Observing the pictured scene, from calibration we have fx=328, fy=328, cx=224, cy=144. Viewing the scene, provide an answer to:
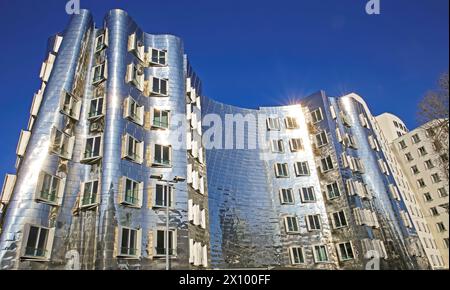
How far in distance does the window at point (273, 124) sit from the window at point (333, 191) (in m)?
9.45

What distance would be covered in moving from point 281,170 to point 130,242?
20431mm

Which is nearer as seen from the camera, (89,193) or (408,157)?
(89,193)

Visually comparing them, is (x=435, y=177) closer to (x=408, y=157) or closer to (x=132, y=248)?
(x=408, y=157)

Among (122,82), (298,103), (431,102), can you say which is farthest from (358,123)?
(122,82)

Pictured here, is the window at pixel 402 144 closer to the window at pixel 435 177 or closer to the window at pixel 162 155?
the window at pixel 435 177

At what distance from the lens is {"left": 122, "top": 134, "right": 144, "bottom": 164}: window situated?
80.7 ft

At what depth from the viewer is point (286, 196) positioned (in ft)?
118

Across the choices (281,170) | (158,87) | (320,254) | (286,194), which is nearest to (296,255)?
(320,254)

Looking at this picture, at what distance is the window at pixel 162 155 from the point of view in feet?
86.8

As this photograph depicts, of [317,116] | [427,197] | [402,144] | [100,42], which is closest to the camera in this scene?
[100,42]

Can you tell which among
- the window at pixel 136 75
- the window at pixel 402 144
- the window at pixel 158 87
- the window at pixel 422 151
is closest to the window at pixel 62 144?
the window at pixel 136 75

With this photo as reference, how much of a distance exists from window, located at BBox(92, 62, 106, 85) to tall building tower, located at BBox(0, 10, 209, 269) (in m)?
0.12
